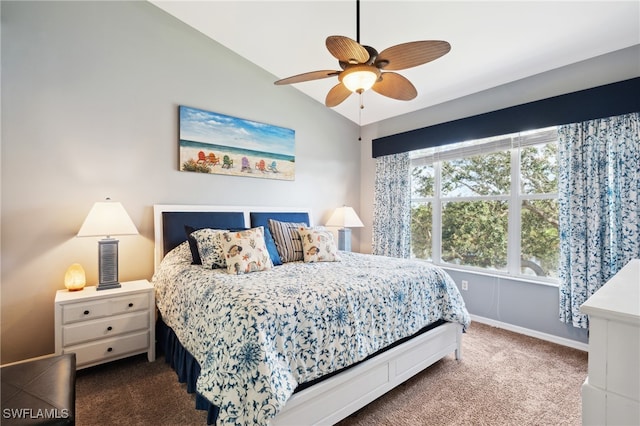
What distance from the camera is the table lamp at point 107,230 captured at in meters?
2.34

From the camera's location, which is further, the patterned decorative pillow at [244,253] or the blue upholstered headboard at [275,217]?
the blue upholstered headboard at [275,217]

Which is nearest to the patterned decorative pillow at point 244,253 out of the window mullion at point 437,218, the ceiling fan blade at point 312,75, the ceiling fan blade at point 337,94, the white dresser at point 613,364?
the ceiling fan blade at point 312,75

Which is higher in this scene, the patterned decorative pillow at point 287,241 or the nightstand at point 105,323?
the patterned decorative pillow at point 287,241

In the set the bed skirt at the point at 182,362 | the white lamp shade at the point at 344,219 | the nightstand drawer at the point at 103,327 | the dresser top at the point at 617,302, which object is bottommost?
the bed skirt at the point at 182,362

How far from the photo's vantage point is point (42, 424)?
1045mm

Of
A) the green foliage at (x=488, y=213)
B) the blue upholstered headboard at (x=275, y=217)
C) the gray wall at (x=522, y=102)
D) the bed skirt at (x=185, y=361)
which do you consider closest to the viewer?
the bed skirt at (x=185, y=361)

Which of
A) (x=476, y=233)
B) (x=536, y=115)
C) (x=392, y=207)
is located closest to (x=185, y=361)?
(x=392, y=207)

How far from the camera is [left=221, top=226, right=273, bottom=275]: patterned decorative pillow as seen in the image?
222 centimetres

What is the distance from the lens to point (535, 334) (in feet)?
10.0

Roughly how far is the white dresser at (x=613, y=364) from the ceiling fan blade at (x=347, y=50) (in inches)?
63.0

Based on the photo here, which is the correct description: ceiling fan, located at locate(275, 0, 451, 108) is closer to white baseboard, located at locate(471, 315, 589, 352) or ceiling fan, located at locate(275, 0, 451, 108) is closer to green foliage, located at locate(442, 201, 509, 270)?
green foliage, located at locate(442, 201, 509, 270)

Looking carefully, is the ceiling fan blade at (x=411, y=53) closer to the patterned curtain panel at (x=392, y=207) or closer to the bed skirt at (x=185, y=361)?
the bed skirt at (x=185, y=361)

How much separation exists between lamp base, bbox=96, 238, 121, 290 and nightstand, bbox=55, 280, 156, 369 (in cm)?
8

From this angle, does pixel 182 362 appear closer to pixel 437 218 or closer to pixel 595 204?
pixel 437 218
